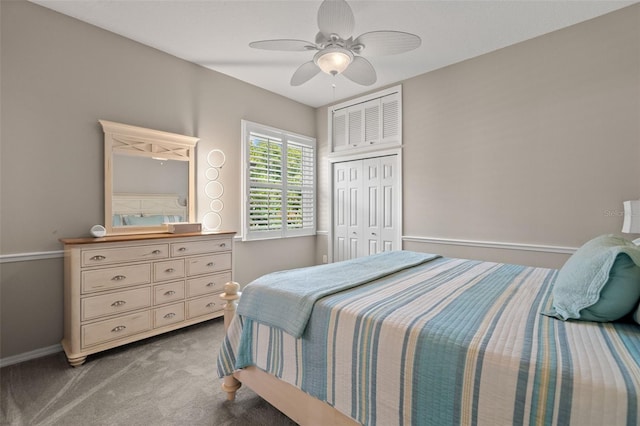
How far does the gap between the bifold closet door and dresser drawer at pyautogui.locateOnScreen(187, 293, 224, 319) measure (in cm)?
211

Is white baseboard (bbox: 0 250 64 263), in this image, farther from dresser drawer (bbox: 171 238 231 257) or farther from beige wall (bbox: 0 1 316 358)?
dresser drawer (bbox: 171 238 231 257)

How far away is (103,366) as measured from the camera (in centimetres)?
228

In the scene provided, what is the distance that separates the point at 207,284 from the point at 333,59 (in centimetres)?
242

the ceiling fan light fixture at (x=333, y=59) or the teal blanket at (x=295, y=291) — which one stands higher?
the ceiling fan light fixture at (x=333, y=59)

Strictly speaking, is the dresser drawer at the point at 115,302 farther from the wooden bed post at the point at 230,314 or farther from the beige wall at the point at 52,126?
the wooden bed post at the point at 230,314

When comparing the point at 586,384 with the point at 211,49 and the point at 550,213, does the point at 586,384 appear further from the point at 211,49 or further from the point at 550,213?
the point at 211,49

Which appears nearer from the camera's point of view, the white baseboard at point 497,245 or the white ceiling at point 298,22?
the white ceiling at point 298,22

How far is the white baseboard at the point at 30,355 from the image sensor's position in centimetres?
229

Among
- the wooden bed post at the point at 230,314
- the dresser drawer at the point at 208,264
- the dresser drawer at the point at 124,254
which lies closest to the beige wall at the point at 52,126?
the dresser drawer at the point at 124,254

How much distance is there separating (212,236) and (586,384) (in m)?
2.95

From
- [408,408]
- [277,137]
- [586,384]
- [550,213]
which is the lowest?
[408,408]

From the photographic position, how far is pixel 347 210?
456 centimetres

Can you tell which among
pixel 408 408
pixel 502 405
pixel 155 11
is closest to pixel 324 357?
pixel 408 408

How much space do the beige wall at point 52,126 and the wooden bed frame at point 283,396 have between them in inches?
71.1
